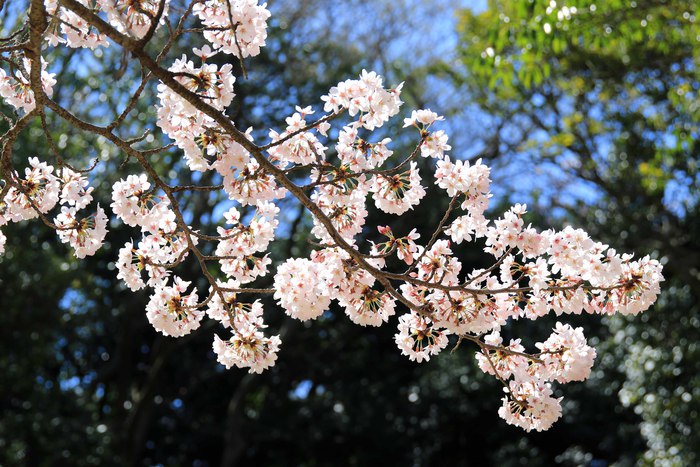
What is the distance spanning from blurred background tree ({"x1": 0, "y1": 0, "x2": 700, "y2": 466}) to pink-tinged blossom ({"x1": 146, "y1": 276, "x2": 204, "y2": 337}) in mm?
5769

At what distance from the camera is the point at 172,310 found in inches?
118

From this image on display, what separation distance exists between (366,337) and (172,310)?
344 inches

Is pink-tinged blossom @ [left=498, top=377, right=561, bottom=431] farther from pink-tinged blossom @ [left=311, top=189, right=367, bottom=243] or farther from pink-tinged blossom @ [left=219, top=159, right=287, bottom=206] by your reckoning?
pink-tinged blossom @ [left=219, top=159, right=287, bottom=206]

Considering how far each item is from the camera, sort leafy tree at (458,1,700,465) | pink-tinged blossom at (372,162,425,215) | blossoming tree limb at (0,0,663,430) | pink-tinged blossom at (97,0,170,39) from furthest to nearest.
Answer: leafy tree at (458,1,700,465)
pink-tinged blossom at (372,162,425,215)
blossoming tree limb at (0,0,663,430)
pink-tinged blossom at (97,0,170,39)

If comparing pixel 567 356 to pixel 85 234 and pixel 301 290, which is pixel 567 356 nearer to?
pixel 301 290

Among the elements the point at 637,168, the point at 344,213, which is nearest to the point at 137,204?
the point at 344,213

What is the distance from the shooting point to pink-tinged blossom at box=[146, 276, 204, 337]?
3002 mm

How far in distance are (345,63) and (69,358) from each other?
16.8ft

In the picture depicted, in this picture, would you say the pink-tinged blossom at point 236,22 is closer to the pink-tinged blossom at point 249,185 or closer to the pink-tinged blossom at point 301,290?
the pink-tinged blossom at point 249,185

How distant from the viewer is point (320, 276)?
2842mm

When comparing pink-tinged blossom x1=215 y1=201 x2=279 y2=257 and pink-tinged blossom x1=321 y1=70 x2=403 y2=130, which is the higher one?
pink-tinged blossom x1=321 y1=70 x2=403 y2=130

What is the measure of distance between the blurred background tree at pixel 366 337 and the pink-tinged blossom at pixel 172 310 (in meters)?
5.77

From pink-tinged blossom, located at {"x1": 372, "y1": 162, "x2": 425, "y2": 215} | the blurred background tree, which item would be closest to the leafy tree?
the blurred background tree

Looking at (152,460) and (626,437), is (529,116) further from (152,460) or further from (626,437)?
(152,460)
